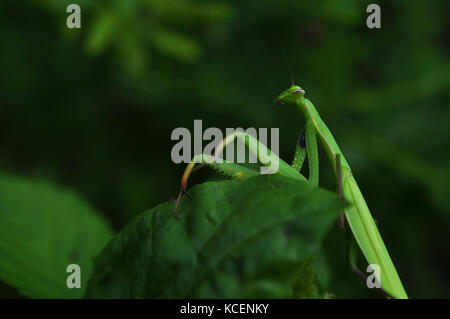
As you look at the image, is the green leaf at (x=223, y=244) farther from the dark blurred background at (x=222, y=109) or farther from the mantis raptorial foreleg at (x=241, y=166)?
the dark blurred background at (x=222, y=109)

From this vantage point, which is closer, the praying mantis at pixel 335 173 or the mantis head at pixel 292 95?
the praying mantis at pixel 335 173

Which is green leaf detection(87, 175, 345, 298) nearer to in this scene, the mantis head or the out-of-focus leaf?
the mantis head

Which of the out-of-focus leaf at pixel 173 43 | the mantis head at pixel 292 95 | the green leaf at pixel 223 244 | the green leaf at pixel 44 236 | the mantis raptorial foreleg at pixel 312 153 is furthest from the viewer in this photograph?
the out-of-focus leaf at pixel 173 43

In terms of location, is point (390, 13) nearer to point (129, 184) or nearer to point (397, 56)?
point (397, 56)

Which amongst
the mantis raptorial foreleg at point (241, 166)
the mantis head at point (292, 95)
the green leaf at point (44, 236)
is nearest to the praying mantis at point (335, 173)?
the mantis raptorial foreleg at point (241, 166)

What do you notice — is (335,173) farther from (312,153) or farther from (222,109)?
(222,109)
